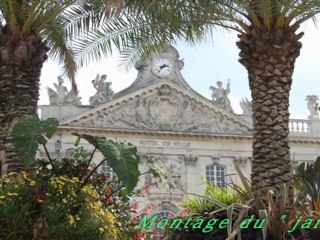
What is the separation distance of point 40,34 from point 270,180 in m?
4.33

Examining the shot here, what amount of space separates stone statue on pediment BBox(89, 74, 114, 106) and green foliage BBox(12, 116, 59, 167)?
94.4ft

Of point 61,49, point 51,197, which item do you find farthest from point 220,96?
point 51,197

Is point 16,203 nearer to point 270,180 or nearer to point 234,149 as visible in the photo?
point 270,180

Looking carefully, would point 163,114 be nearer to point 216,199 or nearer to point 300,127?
point 300,127

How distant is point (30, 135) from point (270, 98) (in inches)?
138

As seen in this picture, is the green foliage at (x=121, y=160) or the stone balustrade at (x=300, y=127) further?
the stone balustrade at (x=300, y=127)

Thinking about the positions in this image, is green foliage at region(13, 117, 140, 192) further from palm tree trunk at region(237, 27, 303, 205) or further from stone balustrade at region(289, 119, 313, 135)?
stone balustrade at region(289, 119, 313, 135)

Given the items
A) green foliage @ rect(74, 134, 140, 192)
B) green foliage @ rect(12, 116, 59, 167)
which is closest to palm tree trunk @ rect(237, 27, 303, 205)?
green foliage @ rect(74, 134, 140, 192)

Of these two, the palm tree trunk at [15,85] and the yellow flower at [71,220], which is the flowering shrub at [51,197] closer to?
the yellow flower at [71,220]

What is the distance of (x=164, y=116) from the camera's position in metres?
39.1

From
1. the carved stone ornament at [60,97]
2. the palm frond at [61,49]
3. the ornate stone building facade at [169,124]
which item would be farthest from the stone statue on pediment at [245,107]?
the palm frond at [61,49]

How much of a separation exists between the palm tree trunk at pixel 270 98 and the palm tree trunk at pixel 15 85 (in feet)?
10.4

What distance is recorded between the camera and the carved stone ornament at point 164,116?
125ft

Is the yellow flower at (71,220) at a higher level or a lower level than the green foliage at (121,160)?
lower
